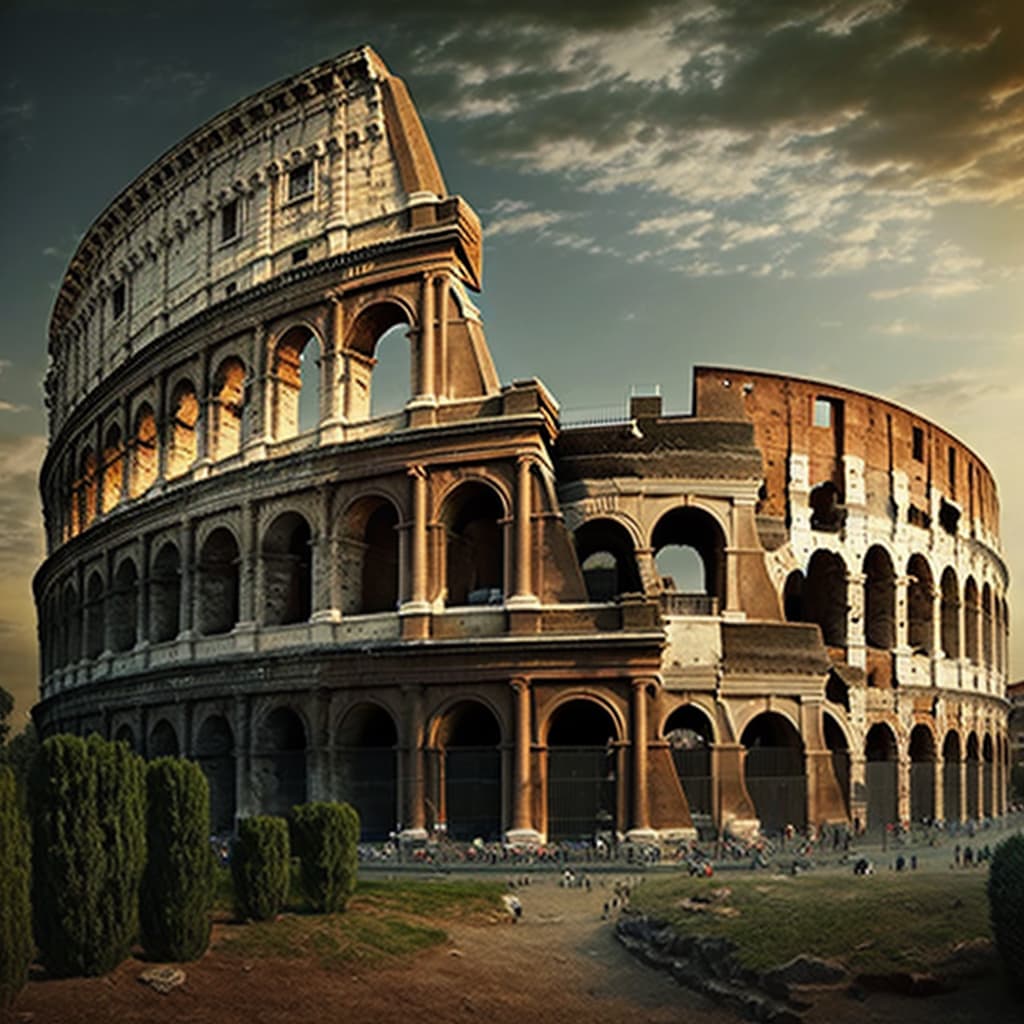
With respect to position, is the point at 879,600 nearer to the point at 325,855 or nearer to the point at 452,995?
the point at 325,855

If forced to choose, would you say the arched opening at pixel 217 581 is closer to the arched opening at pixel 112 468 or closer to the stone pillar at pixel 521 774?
the arched opening at pixel 112 468

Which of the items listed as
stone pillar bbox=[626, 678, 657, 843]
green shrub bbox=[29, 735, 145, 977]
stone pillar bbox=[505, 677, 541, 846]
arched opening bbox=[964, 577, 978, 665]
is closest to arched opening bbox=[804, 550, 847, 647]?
arched opening bbox=[964, 577, 978, 665]

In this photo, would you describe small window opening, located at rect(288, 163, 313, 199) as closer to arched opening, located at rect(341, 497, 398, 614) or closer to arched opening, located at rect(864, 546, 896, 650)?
arched opening, located at rect(341, 497, 398, 614)

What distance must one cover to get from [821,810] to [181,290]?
21279mm

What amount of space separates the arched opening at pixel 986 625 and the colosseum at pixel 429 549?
5.85 metres

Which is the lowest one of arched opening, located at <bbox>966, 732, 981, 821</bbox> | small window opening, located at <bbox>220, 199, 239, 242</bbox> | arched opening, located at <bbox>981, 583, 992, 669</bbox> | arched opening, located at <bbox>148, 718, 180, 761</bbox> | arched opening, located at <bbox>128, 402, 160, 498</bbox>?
arched opening, located at <bbox>966, 732, 981, 821</bbox>

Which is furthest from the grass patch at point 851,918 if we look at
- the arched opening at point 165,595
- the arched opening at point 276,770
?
the arched opening at point 165,595

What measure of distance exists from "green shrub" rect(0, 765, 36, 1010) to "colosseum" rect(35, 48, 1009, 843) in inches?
523

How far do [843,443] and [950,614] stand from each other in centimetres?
897

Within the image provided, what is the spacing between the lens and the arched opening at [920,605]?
3781 centimetres

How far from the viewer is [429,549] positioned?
26031mm

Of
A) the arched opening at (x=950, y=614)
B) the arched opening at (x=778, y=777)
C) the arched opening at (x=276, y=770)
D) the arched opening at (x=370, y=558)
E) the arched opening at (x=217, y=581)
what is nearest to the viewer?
the arched opening at (x=778, y=777)

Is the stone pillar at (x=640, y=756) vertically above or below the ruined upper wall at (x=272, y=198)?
below

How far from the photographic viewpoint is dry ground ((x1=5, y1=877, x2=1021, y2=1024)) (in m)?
12.5
